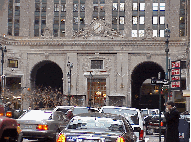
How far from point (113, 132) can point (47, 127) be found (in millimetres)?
7909

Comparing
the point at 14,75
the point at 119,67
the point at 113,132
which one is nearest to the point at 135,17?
the point at 119,67

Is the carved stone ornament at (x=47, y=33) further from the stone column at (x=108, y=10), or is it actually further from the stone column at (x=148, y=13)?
the stone column at (x=148, y=13)

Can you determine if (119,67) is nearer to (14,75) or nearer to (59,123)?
(14,75)

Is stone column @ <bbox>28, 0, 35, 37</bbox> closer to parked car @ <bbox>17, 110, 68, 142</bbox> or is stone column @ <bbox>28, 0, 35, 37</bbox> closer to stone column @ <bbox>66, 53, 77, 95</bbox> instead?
stone column @ <bbox>66, 53, 77, 95</bbox>

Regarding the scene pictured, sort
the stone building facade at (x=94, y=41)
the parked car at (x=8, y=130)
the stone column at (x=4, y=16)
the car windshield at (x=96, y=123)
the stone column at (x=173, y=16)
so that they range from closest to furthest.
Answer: the parked car at (x=8, y=130), the car windshield at (x=96, y=123), the stone building facade at (x=94, y=41), the stone column at (x=173, y=16), the stone column at (x=4, y=16)

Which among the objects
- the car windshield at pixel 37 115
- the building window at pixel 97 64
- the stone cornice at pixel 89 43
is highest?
the stone cornice at pixel 89 43

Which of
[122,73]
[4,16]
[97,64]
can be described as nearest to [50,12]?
[4,16]

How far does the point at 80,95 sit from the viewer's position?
6794cm

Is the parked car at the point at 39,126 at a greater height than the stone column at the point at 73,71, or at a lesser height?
lesser

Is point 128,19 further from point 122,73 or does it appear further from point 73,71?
point 73,71

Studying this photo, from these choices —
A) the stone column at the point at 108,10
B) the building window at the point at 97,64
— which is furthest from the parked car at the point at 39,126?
the stone column at the point at 108,10

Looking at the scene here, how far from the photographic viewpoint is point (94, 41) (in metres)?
68.8

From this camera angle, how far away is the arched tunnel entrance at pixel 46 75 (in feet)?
238

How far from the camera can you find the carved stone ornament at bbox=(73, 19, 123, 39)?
68875 mm
